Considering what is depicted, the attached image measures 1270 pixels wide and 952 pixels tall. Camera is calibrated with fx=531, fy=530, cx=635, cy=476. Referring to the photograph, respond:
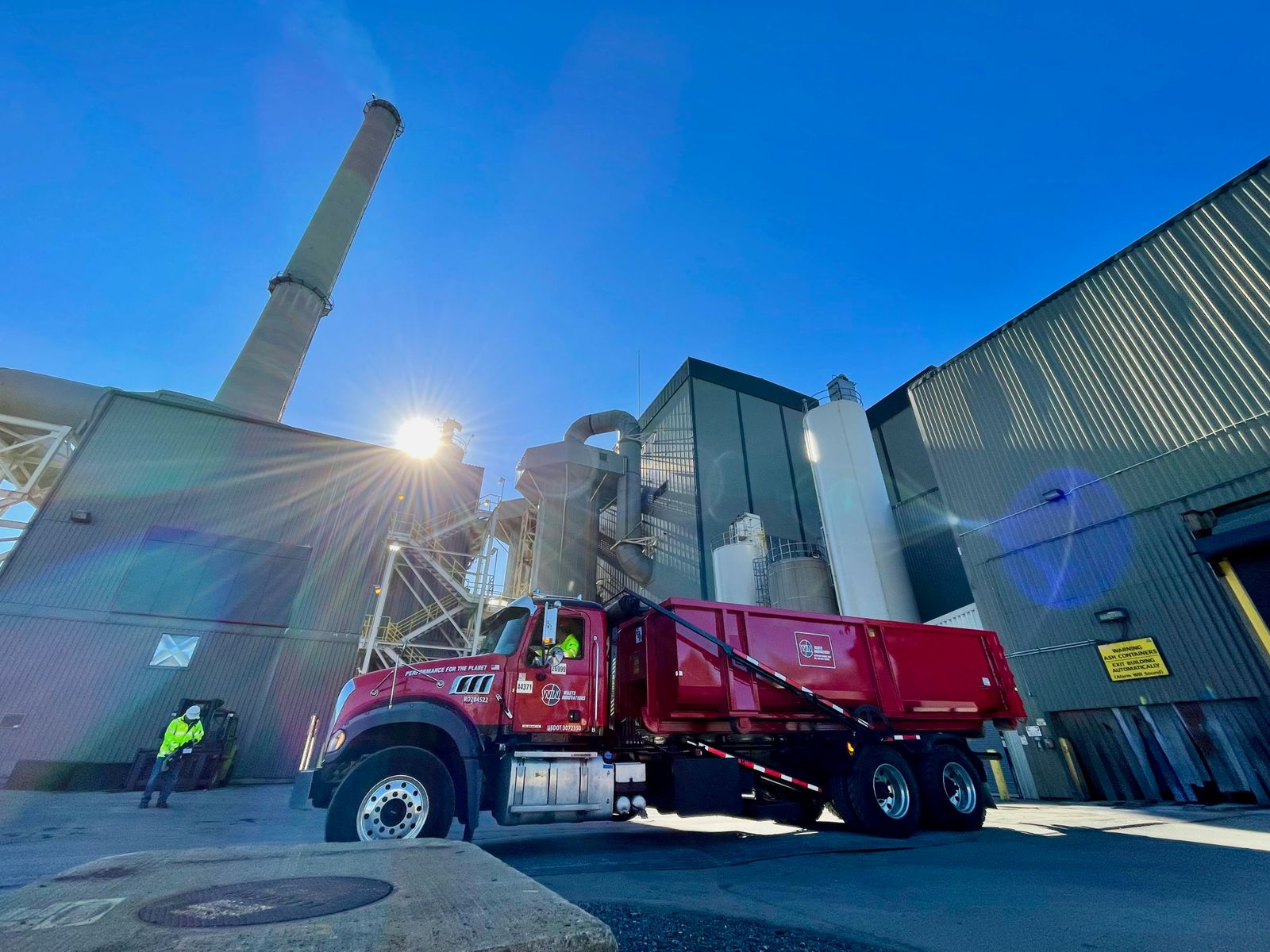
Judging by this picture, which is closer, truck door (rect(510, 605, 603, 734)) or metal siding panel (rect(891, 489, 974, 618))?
truck door (rect(510, 605, 603, 734))

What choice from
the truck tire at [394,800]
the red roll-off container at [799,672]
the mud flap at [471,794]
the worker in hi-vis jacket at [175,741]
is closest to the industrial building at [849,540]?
the worker in hi-vis jacket at [175,741]

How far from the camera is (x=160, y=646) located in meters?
15.4

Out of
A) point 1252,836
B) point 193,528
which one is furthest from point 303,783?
point 193,528

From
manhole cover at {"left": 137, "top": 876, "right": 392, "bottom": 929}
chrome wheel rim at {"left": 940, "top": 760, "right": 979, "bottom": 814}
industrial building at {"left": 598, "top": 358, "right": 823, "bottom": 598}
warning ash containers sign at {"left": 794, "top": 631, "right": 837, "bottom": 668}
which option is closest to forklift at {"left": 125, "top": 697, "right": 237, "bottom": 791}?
manhole cover at {"left": 137, "top": 876, "right": 392, "bottom": 929}

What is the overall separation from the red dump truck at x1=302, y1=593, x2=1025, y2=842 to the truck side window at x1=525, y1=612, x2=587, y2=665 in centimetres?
3

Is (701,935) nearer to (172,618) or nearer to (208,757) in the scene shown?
(208,757)

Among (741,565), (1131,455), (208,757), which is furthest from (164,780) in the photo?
(1131,455)

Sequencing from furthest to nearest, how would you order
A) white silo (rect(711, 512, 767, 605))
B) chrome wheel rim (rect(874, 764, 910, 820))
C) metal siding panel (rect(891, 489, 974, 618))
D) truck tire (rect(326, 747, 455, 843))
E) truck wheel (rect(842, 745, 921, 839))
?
white silo (rect(711, 512, 767, 605)), metal siding panel (rect(891, 489, 974, 618)), chrome wheel rim (rect(874, 764, 910, 820)), truck wheel (rect(842, 745, 921, 839)), truck tire (rect(326, 747, 455, 843))

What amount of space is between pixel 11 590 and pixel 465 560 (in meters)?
13.2

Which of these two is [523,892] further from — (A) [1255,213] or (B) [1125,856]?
(A) [1255,213]

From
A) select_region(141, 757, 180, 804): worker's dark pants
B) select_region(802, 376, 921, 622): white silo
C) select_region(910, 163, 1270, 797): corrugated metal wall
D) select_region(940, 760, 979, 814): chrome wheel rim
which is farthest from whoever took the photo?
select_region(802, 376, 921, 622): white silo

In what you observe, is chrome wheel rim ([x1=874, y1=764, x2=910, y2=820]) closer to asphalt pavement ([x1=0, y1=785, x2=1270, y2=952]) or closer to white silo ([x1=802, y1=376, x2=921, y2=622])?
asphalt pavement ([x1=0, y1=785, x2=1270, y2=952])

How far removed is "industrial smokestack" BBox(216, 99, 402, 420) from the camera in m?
22.9

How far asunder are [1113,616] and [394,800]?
16.0 metres
